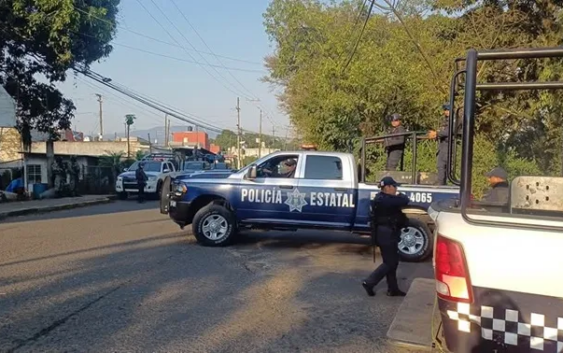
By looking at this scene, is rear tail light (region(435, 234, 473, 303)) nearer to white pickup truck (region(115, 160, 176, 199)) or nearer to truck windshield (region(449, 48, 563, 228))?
truck windshield (region(449, 48, 563, 228))

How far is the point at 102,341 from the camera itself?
16.3 ft

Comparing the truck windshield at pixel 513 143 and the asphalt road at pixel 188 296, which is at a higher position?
the truck windshield at pixel 513 143

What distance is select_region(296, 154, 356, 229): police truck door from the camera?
9.87 m

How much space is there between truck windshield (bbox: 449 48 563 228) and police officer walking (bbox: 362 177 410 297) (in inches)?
38.2

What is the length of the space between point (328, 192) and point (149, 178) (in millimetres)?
16901

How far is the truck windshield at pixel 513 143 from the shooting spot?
3.15 meters

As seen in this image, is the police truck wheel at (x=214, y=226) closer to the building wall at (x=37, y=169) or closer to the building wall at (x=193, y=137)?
the building wall at (x=37, y=169)

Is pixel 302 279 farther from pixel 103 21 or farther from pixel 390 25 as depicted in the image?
pixel 390 25

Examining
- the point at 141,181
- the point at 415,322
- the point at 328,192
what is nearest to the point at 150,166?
the point at 141,181

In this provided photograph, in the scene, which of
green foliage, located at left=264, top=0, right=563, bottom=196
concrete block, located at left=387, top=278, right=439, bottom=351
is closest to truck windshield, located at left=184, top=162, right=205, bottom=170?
green foliage, located at left=264, top=0, right=563, bottom=196

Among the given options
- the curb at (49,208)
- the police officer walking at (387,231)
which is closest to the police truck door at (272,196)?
the police officer walking at (387,231)

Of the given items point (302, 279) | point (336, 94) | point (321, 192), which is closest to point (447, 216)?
point (302, 279)

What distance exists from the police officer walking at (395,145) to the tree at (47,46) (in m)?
13.9

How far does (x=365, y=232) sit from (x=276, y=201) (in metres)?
1.75
